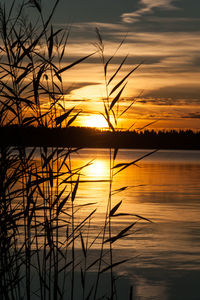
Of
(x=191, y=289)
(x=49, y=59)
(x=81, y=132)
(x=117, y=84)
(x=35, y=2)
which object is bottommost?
(x=191, y=289)

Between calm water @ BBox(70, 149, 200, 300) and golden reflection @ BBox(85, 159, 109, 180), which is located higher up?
golden reflection @ BBox(85, 159, 109, 180)

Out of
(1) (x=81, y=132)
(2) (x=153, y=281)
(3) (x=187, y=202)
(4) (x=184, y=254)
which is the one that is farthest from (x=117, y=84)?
(3) (x=187, y=202)

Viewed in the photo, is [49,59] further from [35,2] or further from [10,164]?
[10,164]

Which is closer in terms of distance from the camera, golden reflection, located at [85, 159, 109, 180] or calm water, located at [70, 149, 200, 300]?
calm water, located at [70, 149, 200, 300]

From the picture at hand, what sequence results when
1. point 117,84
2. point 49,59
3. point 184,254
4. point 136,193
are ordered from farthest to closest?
point 136,193
point 184,254
point 49,59
point 117,84

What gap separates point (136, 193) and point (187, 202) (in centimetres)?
297

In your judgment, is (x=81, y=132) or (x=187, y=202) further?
(x=187, y=202)

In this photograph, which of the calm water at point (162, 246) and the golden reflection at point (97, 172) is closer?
the calm water at point (162, 246)

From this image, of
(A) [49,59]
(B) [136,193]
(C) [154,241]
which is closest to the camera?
(A) [49,59]

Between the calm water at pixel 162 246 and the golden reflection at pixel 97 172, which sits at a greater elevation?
the golden reflection at pixel 97 172

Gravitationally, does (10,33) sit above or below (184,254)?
above

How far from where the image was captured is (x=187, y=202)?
1326 centimetres

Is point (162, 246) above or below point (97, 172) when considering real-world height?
below

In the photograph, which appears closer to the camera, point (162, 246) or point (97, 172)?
point (162, 246)
